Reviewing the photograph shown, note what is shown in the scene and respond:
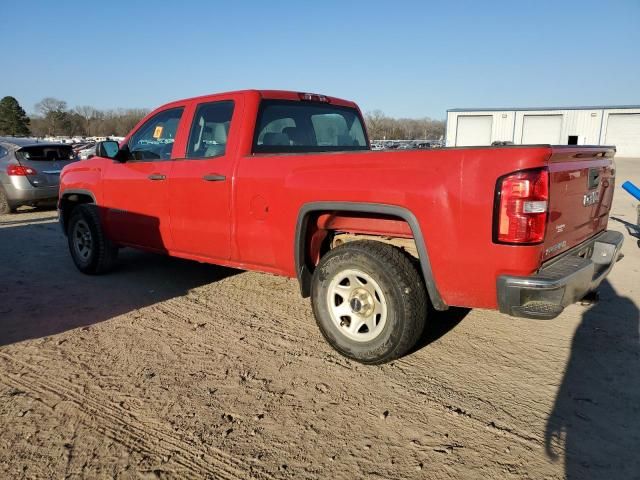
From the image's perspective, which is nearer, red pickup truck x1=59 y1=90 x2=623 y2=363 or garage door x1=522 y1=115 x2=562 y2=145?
red pickup truck x1=59 y1=90 x2=623 y2=363

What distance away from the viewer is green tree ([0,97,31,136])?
6391cm

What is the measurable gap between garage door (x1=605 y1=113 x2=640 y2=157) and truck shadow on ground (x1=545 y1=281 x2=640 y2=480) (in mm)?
50737

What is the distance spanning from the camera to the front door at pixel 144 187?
4793 millimetres

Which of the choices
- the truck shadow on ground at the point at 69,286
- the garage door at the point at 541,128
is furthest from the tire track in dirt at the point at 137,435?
the garage door at the point at 541,128

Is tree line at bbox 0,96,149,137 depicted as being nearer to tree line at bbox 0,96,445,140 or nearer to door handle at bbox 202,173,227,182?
tree line at bbox 0,96,445,140

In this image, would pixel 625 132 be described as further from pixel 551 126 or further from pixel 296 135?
pixel 296 135

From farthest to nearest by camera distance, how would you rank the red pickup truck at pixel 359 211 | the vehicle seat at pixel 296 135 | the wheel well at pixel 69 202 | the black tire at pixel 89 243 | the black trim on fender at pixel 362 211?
the wheel well at pixel 69 202, the black tire at pixel 89 243, the vehicle seat at pixel 296 135, the black trim on fender at pixel 362 211, the red pickup truck at pixel 359 211

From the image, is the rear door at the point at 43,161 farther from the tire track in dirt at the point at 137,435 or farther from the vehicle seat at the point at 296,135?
the tire track in dirt at the point at 137,435

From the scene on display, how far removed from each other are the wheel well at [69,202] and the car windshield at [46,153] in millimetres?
5203

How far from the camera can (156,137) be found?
16.6 ft

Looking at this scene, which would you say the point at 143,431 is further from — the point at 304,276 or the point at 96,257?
the point at 96,257

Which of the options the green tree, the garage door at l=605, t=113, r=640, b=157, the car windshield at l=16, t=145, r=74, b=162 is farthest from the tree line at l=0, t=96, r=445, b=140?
the car windshield at l=16, t=145, r=74, b=162

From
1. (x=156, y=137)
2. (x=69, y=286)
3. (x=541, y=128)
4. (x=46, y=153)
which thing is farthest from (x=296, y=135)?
(x=541, y=128)

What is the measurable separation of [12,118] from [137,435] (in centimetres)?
7614
